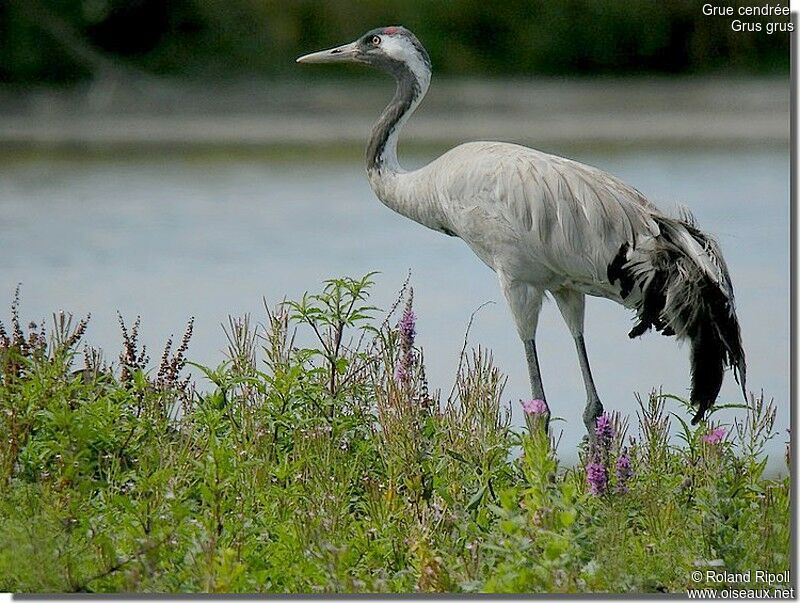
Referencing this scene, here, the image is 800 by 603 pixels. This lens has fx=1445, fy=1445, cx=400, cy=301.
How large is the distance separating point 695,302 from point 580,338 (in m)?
0.56

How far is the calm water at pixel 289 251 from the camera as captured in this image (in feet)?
18.3

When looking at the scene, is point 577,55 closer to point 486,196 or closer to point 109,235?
point 486,196

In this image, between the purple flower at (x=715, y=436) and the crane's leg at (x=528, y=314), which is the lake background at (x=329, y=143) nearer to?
the crane's leg at (x=528, y=314)

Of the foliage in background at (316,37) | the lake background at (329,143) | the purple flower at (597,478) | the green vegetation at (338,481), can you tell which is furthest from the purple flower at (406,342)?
the foliage in background at (316,37)

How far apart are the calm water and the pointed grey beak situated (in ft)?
1.82

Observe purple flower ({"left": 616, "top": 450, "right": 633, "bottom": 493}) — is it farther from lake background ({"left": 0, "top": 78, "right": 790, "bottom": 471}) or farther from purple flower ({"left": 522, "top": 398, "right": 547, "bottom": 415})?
lake background ({"left": 0, "top": 78, "right": 790, "bottom": 471})

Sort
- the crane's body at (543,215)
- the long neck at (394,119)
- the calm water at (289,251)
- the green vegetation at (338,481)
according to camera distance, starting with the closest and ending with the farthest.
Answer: the green vegetation at (338,481), the crane's body at (543,215), the calm water at (289,251), the long neck at (394,119)

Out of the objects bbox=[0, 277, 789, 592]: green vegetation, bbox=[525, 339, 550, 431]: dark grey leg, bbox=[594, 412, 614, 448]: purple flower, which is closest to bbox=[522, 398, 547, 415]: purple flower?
bbox=[0, 277, 789, 592]: green vegetation

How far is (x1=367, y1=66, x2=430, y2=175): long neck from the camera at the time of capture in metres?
5.72

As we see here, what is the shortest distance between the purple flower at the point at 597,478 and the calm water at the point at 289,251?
0.84 metres

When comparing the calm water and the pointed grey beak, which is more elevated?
the pointed grey beak

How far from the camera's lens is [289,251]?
6211 mm

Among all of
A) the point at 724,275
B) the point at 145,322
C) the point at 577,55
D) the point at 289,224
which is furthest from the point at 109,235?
the point at 724,275

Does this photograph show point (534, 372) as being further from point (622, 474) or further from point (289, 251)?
point (289, 251)
